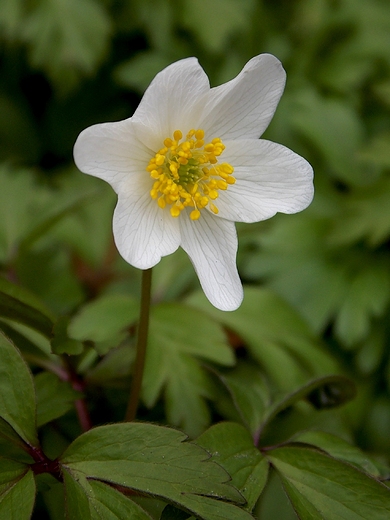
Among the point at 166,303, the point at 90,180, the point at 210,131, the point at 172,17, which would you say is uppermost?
the point at 172,17

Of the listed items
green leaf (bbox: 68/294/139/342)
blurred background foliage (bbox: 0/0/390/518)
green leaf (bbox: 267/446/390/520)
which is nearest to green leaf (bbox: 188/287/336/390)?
blurred background foliage (bbox: 0/0/390/518)

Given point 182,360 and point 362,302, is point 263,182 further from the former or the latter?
point 362,302

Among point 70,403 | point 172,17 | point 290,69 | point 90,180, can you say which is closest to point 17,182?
point 90,180

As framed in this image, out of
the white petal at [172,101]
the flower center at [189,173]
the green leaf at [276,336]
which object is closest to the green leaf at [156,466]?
the flower center at [189,173]

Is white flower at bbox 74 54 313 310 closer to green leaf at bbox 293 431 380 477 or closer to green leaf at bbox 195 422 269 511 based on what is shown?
green leaf at bbox 195 422 269 511

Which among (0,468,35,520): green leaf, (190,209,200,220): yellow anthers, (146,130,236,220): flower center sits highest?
(146,130,236,220): flower center

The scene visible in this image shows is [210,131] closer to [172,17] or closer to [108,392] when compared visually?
[108,392]

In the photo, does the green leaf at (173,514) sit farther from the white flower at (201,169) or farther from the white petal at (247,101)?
the white petal at (247,101)
